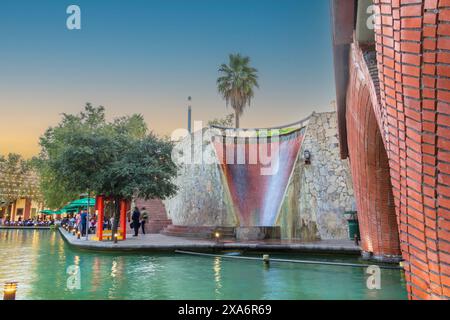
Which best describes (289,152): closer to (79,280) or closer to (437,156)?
(79,280)

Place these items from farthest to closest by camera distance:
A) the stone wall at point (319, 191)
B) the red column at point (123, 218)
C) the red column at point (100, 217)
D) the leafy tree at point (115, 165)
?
the stone wall at point (319, 191), the red column at point (123, 218), the red column at point (100, 217), the leafy tree at point (115, 165)

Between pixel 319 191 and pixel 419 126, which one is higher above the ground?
pixel 319 191

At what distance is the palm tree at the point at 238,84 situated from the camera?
35.8 metres

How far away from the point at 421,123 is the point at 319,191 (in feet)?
50.8

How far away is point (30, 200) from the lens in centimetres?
6150

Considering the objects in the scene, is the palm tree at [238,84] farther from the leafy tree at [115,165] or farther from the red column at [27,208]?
the red column at [27,208]

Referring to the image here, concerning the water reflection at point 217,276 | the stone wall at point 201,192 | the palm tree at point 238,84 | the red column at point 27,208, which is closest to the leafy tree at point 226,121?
the palm tree at point 238,84

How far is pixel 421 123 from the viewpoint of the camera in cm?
271

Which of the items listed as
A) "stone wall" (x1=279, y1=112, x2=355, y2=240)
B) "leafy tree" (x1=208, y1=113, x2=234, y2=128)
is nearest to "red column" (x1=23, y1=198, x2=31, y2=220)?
"leafy tree" (x1=208, y1=113, x2=234, y2=128)

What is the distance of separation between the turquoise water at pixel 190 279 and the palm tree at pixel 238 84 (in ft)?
86.5

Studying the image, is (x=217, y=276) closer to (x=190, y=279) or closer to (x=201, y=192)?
(x=190, y=279)

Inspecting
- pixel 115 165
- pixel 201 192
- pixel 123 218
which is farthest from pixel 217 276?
pixel 201 192

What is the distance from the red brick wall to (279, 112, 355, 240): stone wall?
47.4 feet

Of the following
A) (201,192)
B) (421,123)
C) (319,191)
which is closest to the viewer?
(421,123)
